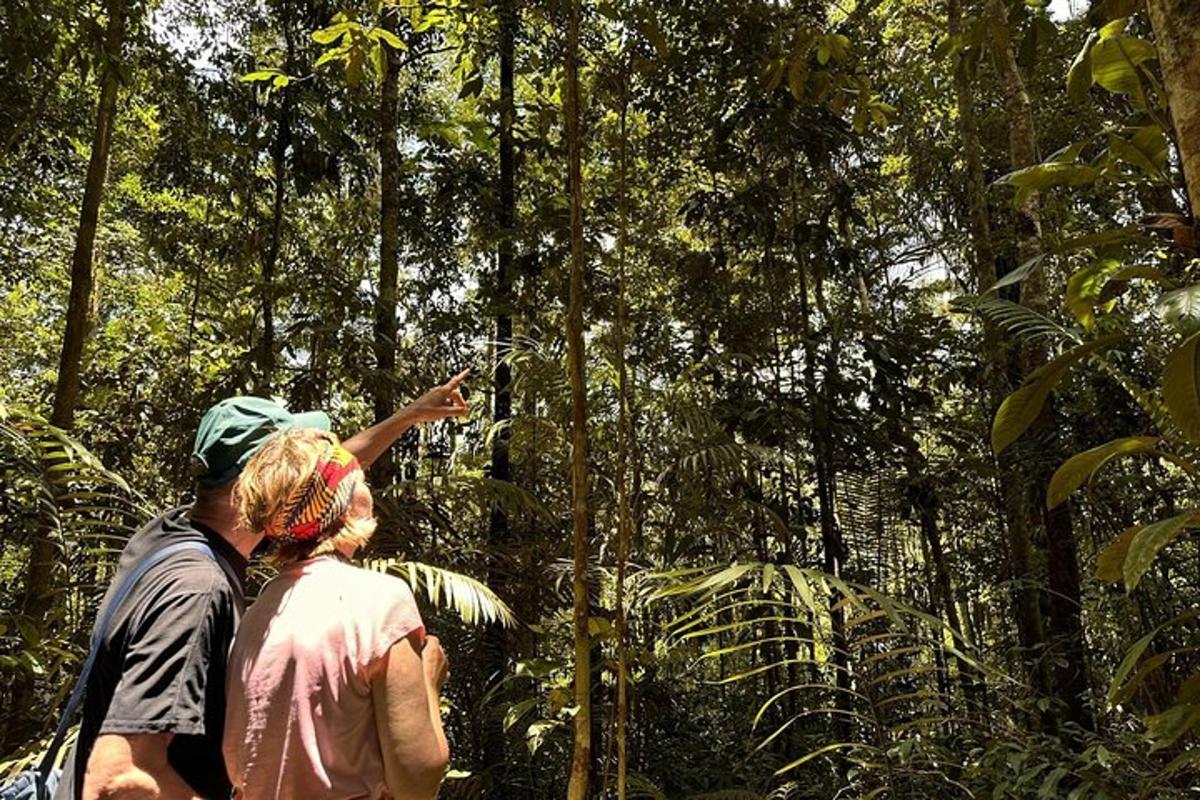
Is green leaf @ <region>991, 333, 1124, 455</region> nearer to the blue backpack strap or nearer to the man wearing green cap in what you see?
the man wearing green cap

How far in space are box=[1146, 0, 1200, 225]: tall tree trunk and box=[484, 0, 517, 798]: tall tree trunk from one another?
3.39 m

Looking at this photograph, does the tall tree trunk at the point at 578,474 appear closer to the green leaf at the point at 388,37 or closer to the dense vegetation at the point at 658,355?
the dense vegetation at the point at 658,355

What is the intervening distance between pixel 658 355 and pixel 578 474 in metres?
4.27

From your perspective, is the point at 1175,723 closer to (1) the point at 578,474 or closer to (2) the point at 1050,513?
(1) the point at 578,474

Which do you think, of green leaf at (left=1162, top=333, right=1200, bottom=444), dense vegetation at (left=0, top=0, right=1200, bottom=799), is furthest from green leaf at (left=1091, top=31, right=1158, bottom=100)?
green leaf at (left=1162, top=333, right=1200, bottom=444)

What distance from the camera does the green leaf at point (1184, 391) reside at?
1526 mm

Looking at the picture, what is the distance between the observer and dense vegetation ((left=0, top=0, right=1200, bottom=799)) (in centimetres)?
316

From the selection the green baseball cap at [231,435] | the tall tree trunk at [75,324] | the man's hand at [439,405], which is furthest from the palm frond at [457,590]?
the green baseball cap at [231,435]

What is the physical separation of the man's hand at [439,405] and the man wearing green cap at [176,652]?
70cm

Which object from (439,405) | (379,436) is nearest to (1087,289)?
(439,405)

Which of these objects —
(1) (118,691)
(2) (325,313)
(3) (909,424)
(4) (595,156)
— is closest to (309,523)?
(1) (118,691)

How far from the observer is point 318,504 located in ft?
4.72

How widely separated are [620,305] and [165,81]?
4809 millimetres

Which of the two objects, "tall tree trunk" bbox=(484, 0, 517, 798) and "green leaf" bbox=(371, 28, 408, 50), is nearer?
"green leaf" bbox=(371, 28, 408, 50)
